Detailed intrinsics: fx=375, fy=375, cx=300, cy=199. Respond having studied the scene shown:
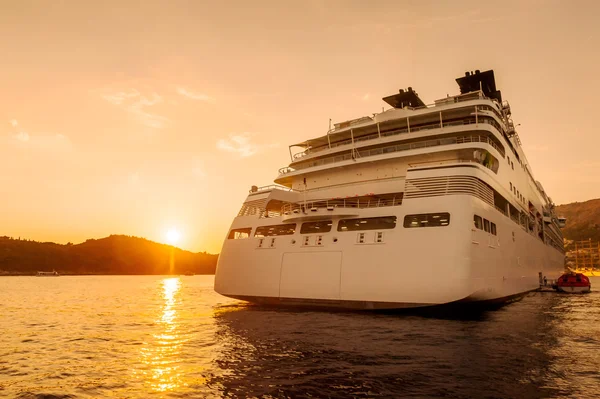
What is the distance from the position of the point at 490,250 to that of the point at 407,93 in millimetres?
15223

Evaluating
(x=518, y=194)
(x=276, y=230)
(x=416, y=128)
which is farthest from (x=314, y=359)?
(x=518, y=194)

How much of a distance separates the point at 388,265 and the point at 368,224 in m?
2.52

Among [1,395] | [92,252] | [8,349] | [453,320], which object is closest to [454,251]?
[453,320]

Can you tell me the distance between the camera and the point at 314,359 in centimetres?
998

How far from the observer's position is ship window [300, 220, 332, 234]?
2011 centimetres

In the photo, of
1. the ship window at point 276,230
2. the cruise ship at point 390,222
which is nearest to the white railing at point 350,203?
the cruise ship at point 390,222

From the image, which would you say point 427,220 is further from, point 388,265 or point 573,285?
point 573,285

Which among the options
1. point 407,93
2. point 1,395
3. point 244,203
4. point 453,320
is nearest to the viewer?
point 1,395

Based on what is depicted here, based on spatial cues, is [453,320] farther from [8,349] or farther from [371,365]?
[8,349]

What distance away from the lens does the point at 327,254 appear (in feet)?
63.0

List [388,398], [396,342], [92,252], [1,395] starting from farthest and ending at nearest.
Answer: [92,252] < [396,342] < [1,395] < [388,398]

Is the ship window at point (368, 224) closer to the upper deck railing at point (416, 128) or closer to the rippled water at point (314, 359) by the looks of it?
the rippled water at point (314, 359)

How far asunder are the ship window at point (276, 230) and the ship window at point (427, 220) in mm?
6531

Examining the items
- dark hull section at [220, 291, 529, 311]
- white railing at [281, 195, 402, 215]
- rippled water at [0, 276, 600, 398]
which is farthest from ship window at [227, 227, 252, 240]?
rippled water at [0, 276, 600, 398]
